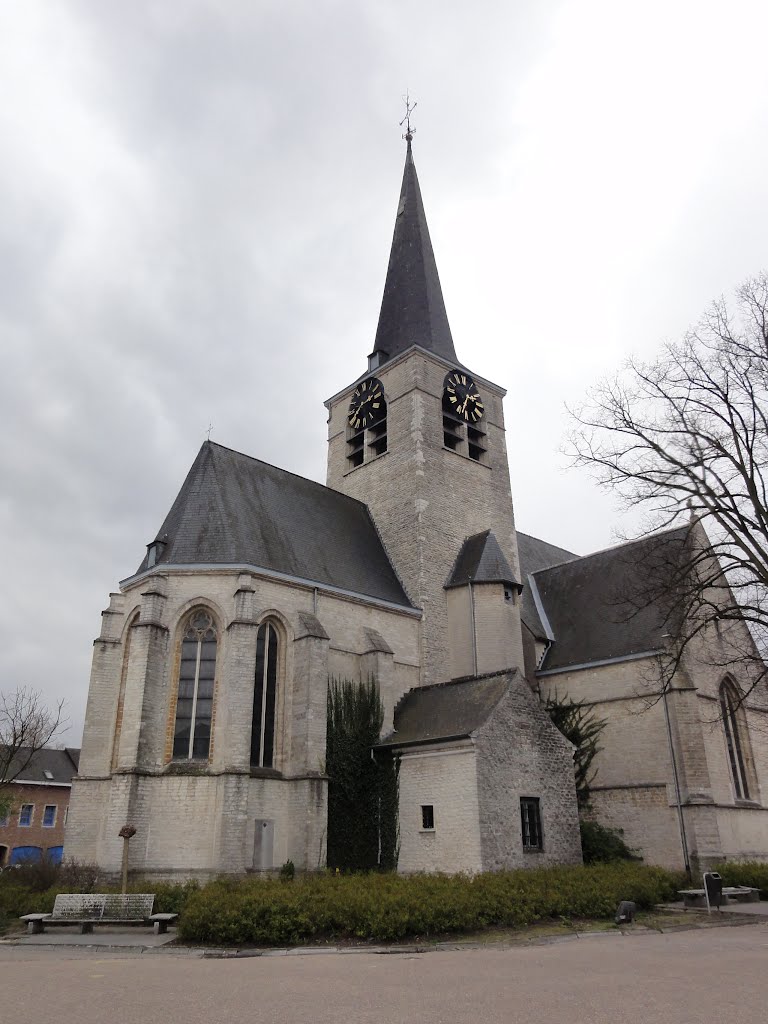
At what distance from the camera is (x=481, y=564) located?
26.1m

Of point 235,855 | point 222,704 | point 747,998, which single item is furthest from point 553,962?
point 222,704

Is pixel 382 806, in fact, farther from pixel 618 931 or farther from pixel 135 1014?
pixel 135 1014

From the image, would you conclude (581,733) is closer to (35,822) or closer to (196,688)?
(196,688)

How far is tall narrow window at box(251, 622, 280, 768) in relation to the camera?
20.6 meters

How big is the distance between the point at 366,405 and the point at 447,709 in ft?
44.4

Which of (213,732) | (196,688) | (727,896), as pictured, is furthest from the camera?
(196,688)

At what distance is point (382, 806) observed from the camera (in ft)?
68.2

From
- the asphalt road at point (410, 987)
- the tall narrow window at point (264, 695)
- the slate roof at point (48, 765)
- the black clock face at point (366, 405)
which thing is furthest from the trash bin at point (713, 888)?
the slate roof at point (48, 765)

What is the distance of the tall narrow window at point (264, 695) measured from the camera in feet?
67.5

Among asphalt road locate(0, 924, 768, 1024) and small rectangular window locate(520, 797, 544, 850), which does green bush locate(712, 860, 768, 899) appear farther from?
asphalt road locate(0, 924, 768, 1024)

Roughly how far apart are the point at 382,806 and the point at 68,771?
31982 millimetres

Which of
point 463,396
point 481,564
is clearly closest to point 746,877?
point 481,564

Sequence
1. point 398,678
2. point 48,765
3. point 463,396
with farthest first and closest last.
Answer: point 48,765 → point 463,396 → point 398,678

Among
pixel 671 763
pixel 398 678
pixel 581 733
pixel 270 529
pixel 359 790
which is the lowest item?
pixel 359 790
